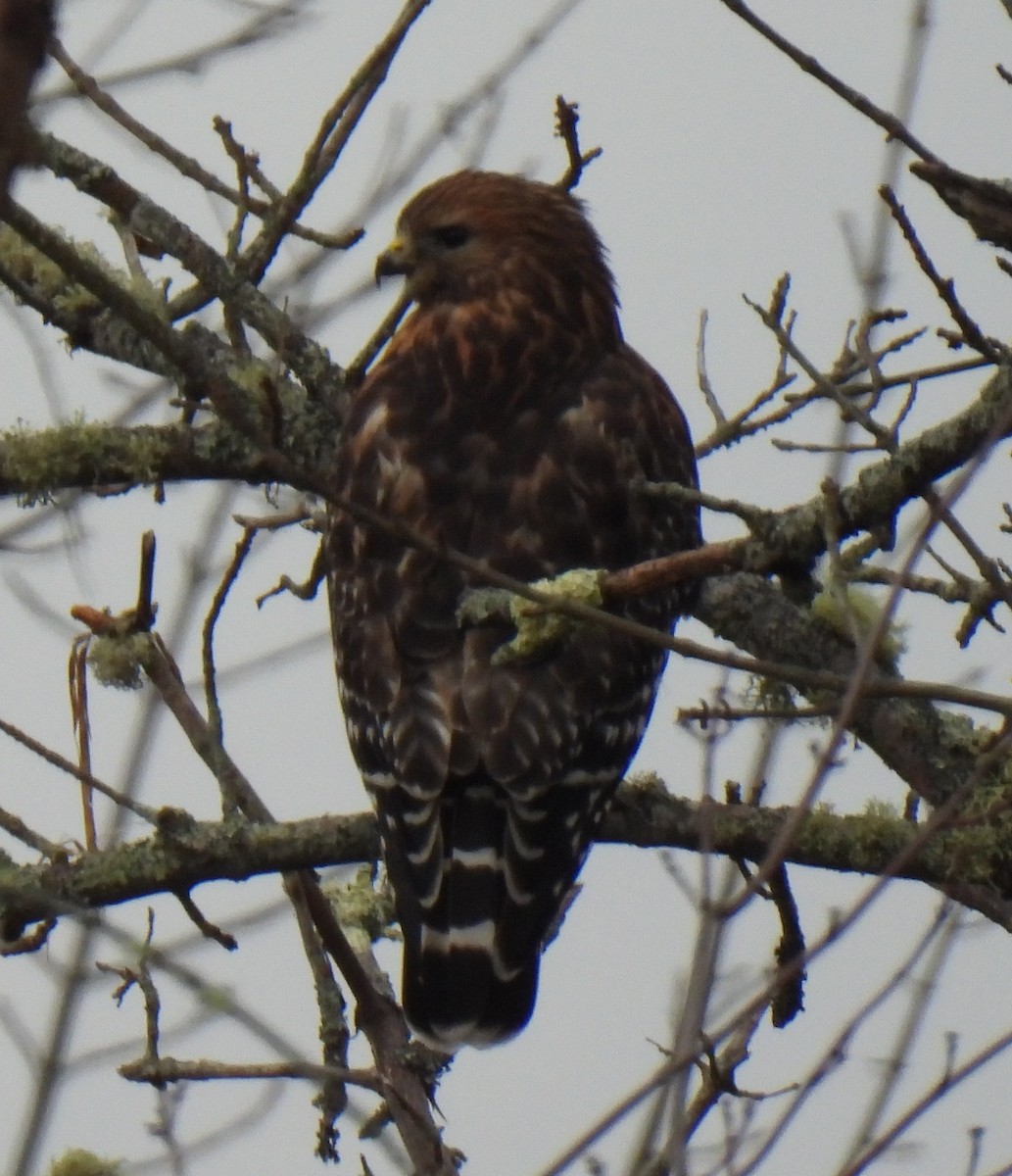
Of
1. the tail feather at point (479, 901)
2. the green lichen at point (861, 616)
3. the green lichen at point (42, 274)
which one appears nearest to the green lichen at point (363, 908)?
the tail feather at point (479, 901)

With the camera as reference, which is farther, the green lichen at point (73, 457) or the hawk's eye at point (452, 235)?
the hawk's eye at point (452, 235)

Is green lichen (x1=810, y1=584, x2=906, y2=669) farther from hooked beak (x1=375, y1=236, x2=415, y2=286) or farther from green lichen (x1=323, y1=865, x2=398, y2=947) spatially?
hooked beak (x1=375, y1=236, x2=415, y2=286)

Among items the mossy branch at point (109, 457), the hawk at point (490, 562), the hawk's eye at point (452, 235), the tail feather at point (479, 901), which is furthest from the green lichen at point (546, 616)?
the hawk's eye at point (452, 235)

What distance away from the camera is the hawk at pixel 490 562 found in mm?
3488

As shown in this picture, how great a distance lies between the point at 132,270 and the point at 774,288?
56.3 inches

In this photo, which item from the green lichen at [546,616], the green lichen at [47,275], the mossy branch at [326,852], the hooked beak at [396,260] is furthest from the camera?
the hooked beak at [396,260]

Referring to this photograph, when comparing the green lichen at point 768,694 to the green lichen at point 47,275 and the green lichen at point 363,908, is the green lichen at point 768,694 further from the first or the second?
the green lichen at point 47,275

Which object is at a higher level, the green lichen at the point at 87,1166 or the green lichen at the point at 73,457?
the green lichen at the point at 73,457

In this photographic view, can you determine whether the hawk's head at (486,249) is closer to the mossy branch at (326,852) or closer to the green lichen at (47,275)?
the green lichen at (47,275)

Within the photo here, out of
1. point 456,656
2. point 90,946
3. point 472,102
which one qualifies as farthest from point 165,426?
point 472,102

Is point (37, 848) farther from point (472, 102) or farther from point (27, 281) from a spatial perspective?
point (472, 102)

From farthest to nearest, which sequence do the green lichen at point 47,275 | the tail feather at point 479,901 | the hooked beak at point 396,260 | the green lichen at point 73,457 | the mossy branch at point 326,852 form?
the hooked beak at point 396,260 → the green lichen at point 47,275 → the green lichen at point 73,457 → the tail feather at point 479,901 → the mossy branch at point 326,852

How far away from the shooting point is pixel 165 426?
399 cm

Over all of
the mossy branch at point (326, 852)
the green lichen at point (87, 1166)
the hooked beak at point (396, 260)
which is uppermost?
the hooked beak at point (396, 260)
